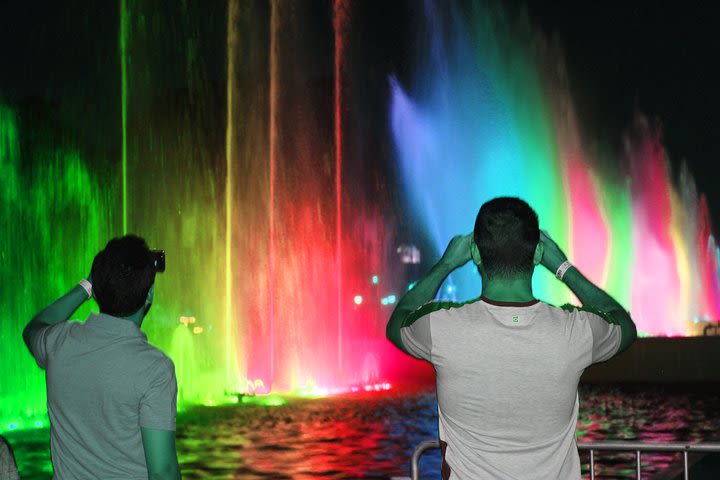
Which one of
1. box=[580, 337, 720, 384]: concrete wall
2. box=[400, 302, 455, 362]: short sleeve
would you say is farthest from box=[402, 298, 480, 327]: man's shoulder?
box=[580, 337, 720, 384]: concrete wall

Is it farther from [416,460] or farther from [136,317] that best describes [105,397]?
[416,460]

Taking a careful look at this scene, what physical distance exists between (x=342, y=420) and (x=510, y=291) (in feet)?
46.7

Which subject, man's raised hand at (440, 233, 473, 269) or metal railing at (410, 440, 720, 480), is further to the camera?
metal railing at (410, 440, 720, 480)

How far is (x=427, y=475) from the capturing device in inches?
399

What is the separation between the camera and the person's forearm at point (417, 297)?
2.99 m

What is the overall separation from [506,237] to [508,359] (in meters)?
0.34

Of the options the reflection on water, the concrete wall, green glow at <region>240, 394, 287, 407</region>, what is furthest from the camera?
the concrete wall

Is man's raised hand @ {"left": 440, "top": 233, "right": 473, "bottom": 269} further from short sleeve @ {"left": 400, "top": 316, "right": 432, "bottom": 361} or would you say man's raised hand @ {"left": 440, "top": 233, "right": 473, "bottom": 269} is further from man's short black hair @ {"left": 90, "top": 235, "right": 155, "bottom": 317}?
man's short black hair @ {"left": 90, "top": 235, "right": 155, "bottom": 317}

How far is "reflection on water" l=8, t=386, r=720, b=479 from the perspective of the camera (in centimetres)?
1084

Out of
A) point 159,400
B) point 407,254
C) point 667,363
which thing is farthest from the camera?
point 407,254

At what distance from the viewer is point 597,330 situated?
113 inches

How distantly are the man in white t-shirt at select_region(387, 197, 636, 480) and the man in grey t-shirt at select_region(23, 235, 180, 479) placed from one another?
2.51ft

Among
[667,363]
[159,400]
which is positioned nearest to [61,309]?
[159,400]

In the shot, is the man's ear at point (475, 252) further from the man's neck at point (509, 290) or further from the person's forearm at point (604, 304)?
the person's forearm at point (604, 304)
